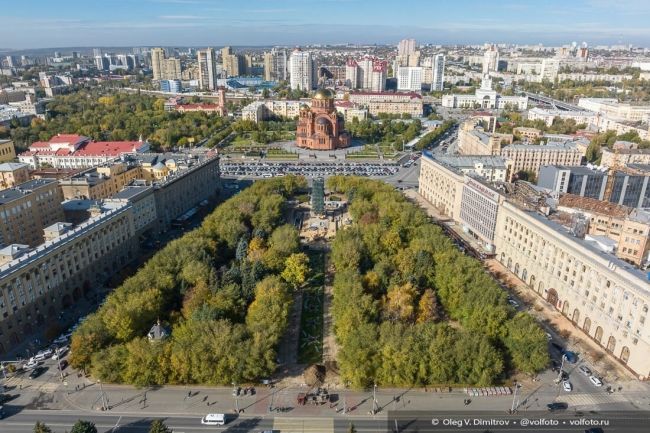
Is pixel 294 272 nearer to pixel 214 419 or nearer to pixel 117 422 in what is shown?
pixel 214 419

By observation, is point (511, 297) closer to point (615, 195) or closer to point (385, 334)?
point (385, 334)

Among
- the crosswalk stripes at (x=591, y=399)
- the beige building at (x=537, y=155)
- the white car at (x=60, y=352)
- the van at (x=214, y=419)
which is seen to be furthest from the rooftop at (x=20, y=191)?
the beige building at (x=537, y=155)

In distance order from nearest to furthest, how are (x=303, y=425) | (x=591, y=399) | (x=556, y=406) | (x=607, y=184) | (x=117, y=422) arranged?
(x=303, y=425) → (x=117, y=422) → (x=556, y=406) → (x=591, y=399) → (x=607, y=184)

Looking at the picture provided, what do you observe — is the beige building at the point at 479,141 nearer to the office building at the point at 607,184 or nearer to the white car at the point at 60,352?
the office building at the point at 607,184

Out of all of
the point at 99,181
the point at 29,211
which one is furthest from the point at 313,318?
the point at 99,181

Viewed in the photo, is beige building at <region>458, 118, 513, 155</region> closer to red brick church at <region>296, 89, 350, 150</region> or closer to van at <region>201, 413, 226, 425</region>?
red brick church at <region>296, 89, 350, 150</region>

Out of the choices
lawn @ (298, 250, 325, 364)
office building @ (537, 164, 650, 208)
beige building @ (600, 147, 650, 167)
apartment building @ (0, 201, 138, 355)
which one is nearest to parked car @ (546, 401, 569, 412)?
lawn @ (298, 250, 325, 364)

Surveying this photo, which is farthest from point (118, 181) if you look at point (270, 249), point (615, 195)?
point (615, 195)
